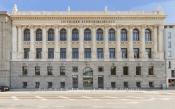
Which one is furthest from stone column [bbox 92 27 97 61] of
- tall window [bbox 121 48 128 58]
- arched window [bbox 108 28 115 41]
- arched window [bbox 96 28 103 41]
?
tall window [bbox 121 48 128 58]

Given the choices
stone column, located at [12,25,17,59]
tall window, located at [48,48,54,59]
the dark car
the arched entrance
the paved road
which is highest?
stone column, located at [12,25,17,59]

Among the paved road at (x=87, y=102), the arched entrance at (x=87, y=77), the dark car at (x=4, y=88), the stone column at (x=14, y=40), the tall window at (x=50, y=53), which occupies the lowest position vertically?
the paved road at (x=87, y=102)

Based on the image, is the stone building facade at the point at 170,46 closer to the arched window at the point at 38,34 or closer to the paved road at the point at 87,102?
the arched window at the point at 38,34

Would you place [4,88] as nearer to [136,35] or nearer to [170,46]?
[136,35]

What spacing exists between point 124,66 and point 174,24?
80.7 feet

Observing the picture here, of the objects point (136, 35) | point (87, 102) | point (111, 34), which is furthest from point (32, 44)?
point (87, 102)

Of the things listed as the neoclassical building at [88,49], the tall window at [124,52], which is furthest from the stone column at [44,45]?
the tall window at [124,52]

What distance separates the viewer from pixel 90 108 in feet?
142

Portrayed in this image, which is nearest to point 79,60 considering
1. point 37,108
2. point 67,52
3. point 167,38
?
point 67,52

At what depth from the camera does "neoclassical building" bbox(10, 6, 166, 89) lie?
114 metres

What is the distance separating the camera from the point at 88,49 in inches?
4555

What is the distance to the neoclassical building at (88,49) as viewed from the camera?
372 ft

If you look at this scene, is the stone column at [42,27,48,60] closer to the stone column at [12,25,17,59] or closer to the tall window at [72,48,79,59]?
the tall window at [72,48,79,59]

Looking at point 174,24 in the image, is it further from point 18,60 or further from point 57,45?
point 18,60
